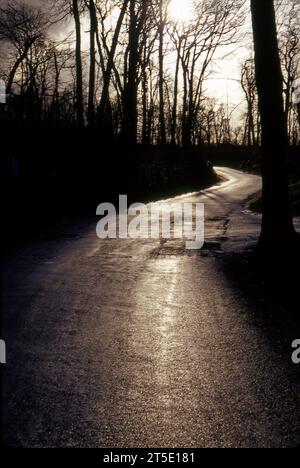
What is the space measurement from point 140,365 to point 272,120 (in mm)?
5256

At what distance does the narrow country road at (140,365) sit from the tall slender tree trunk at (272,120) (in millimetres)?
1528

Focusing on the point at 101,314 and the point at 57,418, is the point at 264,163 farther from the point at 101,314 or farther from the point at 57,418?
the point at 57,418

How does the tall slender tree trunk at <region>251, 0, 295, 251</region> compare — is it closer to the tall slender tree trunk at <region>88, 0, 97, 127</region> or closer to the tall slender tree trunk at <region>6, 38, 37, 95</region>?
the tall slender tree trunk at <region>88, 0, 97, 127</region>

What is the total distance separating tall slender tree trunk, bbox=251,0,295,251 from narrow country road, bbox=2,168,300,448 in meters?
1.53

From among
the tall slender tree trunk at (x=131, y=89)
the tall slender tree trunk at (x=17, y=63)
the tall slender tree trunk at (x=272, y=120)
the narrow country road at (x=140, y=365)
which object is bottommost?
the narrow country road at (x=140, y=365)

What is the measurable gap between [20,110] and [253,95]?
178ft

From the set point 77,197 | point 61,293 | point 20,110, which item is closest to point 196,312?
point 61,293

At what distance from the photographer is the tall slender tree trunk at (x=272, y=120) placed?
7773 millimetres

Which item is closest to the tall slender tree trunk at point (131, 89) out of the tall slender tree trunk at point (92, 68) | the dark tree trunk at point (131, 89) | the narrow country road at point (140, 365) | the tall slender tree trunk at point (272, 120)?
the dark tree trunk at point (131, 89)

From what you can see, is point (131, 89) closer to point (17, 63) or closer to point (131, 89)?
point (131, 89)

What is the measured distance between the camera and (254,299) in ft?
20.0

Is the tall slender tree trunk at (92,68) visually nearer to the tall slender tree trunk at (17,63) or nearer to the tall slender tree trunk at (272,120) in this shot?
the tall slender tree trunk at (272,120)

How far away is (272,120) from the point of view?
7770mm

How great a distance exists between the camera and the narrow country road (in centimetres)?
314
